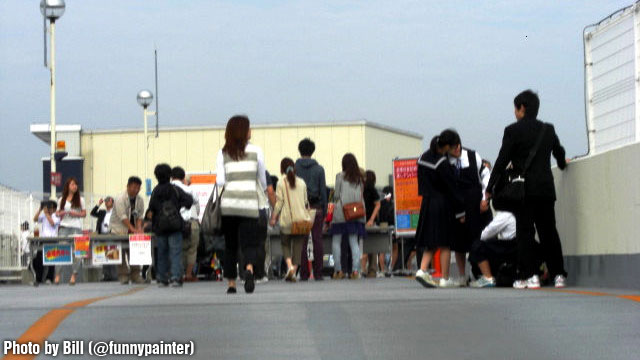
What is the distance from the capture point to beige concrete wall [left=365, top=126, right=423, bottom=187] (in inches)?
2378

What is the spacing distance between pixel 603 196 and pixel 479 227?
173cm

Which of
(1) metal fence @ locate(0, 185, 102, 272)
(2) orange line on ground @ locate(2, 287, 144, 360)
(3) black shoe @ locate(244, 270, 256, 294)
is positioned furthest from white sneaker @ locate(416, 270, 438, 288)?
(1) metal fence @ locate(0, 185, 102, 272)

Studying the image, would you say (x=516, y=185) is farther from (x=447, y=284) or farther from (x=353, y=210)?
(x=353, y=210)

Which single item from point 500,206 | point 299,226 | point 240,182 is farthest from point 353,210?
point 240,182

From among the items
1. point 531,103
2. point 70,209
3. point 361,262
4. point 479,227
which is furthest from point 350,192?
point 531,103

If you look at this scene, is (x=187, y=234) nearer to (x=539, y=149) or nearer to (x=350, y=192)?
(x=350, y=192)

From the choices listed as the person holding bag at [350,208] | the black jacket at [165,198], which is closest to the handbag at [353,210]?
the person holding bag at [350,208]

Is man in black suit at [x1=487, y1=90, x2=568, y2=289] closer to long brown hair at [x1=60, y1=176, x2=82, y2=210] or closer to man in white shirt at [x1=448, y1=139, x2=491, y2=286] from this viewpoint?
man in white shirt at [x1=448, y1=139, x2=491, y2=286]

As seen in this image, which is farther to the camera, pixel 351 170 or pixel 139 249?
pixel 139 249

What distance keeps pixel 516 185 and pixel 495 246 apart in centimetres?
114

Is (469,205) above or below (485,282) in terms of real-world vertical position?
above

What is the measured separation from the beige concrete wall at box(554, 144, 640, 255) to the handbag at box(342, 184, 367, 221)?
6.56 meters

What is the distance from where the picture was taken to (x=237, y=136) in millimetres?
Result: 14000

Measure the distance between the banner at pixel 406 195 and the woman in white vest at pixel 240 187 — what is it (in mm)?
11519
